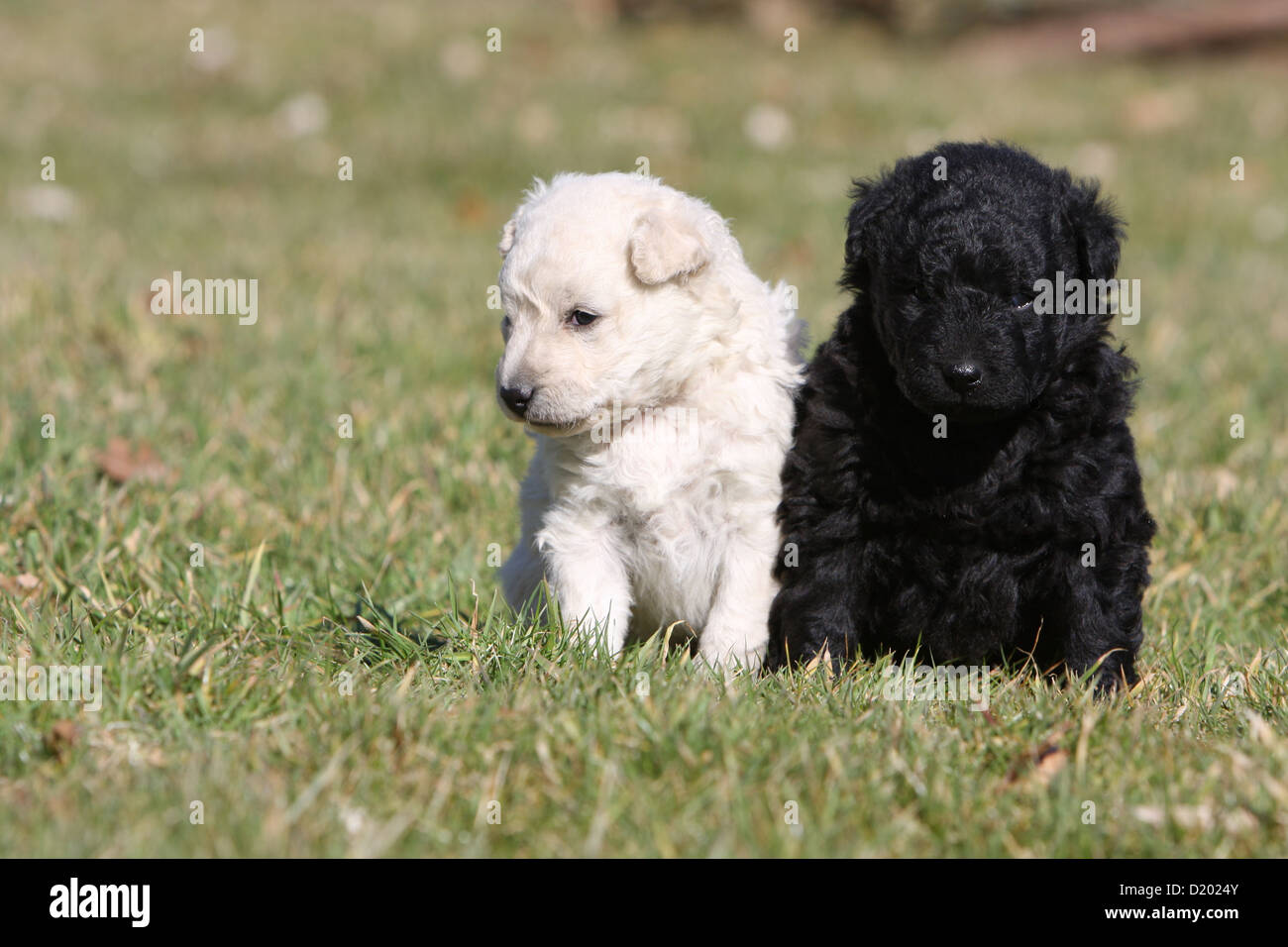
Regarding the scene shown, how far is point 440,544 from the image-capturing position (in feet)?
15.5

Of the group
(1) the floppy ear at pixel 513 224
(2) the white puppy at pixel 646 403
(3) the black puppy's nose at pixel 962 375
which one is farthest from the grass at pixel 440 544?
(1) the floppy ear at pixel 513 224

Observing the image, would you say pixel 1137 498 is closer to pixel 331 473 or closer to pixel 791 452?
pixel 791 452

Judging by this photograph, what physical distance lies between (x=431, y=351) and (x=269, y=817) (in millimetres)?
4185

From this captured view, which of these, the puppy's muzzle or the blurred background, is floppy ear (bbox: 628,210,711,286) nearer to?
the puppy's muzzle

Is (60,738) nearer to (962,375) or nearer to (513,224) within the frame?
(513,224)

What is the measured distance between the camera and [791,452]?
3678mm

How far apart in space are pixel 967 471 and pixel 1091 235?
71cm

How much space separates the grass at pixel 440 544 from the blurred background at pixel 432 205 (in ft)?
0.11

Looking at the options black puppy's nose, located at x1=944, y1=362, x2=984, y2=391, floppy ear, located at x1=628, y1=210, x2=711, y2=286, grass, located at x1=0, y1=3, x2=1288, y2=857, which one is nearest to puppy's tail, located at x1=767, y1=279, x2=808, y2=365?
floppy ear, located at x1=628, y1=210, x2=711, y2=286

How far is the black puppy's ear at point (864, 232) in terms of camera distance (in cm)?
354

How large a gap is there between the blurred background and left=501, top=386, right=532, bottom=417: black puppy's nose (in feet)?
2.24

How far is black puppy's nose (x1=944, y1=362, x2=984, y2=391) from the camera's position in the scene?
3.14 meters

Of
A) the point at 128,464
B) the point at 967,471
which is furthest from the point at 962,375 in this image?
the point at 128,464
